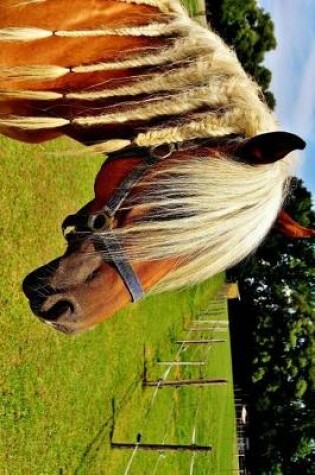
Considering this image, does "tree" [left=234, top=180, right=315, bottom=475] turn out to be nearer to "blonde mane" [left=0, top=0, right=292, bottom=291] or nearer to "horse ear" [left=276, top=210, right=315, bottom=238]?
"horse ear" [left=276, top=210, right=315, bottom=238]

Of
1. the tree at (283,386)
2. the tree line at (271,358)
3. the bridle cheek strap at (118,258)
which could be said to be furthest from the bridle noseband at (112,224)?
the tree at (283,386)

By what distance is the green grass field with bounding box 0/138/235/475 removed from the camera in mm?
5062

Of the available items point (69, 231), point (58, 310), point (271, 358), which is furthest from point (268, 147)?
point (271, 358)

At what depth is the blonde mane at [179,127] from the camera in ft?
4.97

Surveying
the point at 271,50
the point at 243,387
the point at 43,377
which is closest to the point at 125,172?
the point at 43,377

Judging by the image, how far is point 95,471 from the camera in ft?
21.9

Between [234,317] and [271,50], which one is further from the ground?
[271,50]

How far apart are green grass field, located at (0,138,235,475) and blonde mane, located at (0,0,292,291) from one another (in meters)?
0.84

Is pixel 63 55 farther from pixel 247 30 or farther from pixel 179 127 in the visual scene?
pixel 247 30

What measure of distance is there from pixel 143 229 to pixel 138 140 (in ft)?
0.83

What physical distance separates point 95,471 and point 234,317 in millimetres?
20780

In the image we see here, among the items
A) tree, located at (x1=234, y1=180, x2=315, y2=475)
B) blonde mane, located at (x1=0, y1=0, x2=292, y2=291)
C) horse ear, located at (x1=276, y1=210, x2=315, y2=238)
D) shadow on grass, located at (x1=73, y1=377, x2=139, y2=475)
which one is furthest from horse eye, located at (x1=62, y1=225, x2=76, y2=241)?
tree, located at (x1=234, y1=180, x2=315, y2=475)

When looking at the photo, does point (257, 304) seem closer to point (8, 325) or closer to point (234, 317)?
point (234, 317)

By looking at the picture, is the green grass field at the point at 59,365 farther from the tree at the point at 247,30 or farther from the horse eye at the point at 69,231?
the tree at the point at 247,30
